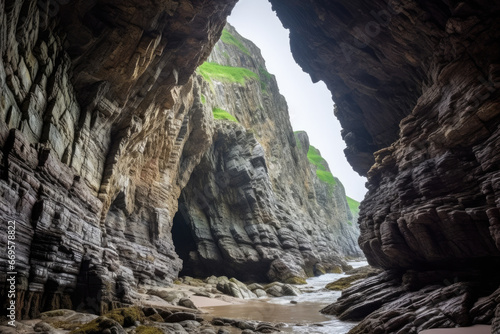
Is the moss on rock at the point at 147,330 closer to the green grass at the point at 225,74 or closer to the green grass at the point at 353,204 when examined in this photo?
the green grass at the point at 225,74

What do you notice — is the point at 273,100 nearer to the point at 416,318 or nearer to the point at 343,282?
the point at 343,282

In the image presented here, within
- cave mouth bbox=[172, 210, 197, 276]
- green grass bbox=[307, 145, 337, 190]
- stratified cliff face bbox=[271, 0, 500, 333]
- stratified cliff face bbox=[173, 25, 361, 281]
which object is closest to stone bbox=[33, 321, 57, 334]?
stratified cliff face bbox=[271, 0, 500, 333]

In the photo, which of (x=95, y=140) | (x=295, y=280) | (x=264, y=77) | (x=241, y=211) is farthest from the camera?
(x=264, y=77)

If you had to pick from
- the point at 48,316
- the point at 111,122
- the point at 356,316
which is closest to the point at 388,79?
the point at 356,316

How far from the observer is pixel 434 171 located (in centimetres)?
1362

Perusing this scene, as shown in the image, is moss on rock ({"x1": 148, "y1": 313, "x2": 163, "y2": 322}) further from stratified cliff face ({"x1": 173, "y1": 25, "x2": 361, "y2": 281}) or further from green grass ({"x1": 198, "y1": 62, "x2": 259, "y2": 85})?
green grass ({"x1": 198, "y1": 62, "x2": 259, "y2": 85})

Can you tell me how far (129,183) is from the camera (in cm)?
2522

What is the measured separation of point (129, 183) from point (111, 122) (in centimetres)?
908

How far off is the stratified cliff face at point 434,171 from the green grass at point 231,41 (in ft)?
214

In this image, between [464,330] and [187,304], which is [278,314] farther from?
[464,330]

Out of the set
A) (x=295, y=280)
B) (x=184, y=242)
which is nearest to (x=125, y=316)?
(x=295, y=280)

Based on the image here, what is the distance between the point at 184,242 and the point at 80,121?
2791 centimetres

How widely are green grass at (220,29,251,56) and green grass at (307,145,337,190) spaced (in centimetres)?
4733

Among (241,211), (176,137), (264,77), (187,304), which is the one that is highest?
(264,77)
